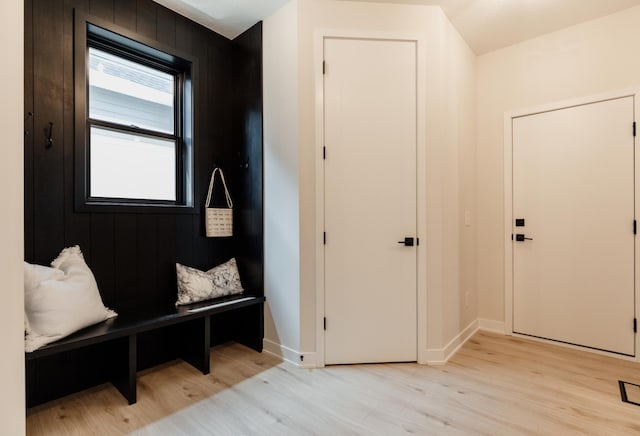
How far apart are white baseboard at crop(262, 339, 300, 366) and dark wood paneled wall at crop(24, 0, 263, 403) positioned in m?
0.14

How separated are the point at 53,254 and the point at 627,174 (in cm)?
403

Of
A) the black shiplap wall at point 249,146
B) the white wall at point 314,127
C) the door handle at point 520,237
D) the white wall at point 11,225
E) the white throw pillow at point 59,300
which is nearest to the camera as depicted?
the white wall at point 11,225

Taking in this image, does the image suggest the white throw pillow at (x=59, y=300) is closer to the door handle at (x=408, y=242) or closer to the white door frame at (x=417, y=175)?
the white door frame at (x=417, y=175)

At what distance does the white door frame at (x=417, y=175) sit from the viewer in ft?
7.41

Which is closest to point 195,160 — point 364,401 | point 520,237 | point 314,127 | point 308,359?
point 314,127

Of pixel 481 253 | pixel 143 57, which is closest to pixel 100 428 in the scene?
pixel 143 57

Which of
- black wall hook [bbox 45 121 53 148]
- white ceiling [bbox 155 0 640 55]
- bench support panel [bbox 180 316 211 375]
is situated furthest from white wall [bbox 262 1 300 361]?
black wall hook [bbox 45 121 53 148]

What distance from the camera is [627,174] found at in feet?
7.86

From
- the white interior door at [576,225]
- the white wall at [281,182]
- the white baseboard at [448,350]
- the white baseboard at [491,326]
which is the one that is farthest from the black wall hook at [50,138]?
the white baseboard at [491,326]

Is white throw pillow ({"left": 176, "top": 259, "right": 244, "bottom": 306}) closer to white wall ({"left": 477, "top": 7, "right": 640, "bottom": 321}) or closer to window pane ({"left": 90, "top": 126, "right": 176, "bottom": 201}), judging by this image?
window pane ({"left": 90, "top": 126, "right": 176, "bottom": 201})

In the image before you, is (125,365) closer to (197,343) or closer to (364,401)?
(197,343)

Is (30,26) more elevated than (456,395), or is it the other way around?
(30,26)

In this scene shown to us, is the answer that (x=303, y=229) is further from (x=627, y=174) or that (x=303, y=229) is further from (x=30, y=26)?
(x=627, y=174)

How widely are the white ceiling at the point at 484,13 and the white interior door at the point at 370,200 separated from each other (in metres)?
0.55
